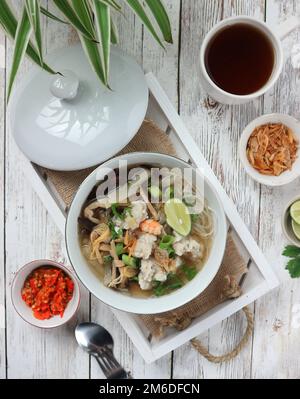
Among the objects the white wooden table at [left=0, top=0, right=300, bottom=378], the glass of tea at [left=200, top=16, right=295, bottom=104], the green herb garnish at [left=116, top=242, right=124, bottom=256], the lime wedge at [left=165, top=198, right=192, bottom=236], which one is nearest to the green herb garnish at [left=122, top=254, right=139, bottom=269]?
the green herb garnish at [left=116, top=242, right=124, bottom=256]

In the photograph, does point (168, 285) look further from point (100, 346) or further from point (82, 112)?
point (82, 112)

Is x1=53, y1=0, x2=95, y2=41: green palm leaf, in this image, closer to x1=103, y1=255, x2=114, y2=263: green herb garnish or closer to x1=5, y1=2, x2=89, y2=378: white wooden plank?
x1=5, y1=2, x2=89, y2=378: white wooden plank

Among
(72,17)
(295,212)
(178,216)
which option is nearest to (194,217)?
(178,216)

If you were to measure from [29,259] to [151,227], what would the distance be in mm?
409

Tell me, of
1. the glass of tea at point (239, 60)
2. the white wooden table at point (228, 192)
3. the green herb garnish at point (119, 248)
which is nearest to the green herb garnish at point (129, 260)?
the green herb garnish at point (119, 248)

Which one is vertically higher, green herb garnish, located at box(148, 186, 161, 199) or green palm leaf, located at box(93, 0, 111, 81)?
green palm leaf, located at box(93, 0, 111, 81)

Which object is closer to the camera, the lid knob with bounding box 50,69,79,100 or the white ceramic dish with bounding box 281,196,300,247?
the lid knob with bounding box 50,69,79,100

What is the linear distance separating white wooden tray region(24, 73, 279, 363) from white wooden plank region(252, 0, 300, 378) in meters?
0.08

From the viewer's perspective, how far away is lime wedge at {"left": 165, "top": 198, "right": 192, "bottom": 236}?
129 centimetres

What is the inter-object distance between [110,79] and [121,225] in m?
0.35

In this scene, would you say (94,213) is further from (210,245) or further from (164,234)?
(210,245)

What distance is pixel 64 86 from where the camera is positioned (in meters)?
1.23

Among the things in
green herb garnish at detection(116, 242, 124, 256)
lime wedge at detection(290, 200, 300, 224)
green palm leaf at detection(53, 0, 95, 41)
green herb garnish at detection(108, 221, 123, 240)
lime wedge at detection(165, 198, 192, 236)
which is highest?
green palm leaf at detection(53, 0, 95, 41)

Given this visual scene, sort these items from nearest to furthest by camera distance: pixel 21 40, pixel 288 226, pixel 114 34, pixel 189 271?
1. pixel 21 40
2. pixel 114 34
3. pixel 189 271
4. pixel 288 226
